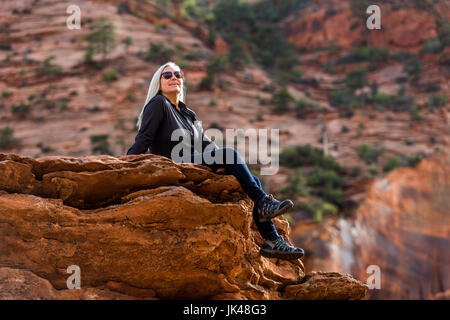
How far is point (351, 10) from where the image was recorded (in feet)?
135

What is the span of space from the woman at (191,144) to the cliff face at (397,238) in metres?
12.5

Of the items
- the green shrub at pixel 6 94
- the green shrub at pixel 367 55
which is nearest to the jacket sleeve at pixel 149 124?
the green shrub at pixel 6 94

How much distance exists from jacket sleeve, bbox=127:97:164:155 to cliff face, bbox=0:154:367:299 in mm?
170

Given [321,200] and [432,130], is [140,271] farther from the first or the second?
[432,130]

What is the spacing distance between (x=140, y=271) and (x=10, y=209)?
1.24 meters

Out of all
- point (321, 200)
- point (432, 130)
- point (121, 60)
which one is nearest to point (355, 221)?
point (321, 200)

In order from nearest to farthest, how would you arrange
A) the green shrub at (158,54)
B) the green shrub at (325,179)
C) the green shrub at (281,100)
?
1. the green shrub at (325,179)
2. the green shrub at (281,100)
3. the green shrub at (158,54)

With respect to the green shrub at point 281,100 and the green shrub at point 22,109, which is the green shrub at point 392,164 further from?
the green shrub at point 22,109

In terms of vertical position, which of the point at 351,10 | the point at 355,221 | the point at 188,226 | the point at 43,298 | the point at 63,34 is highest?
the point at 351,10

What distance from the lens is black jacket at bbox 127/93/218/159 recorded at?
14.5 feet

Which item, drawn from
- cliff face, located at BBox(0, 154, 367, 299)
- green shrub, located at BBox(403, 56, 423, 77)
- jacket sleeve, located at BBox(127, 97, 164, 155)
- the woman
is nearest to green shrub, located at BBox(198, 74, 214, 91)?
green shrub, located at BBox(403, 56, 423, 77)

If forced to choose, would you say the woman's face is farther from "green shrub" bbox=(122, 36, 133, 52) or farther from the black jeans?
"green shrub" bbox=(122, 36, 133, 52)

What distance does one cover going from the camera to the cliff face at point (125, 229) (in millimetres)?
3916

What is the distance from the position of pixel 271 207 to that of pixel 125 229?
1.32 m
